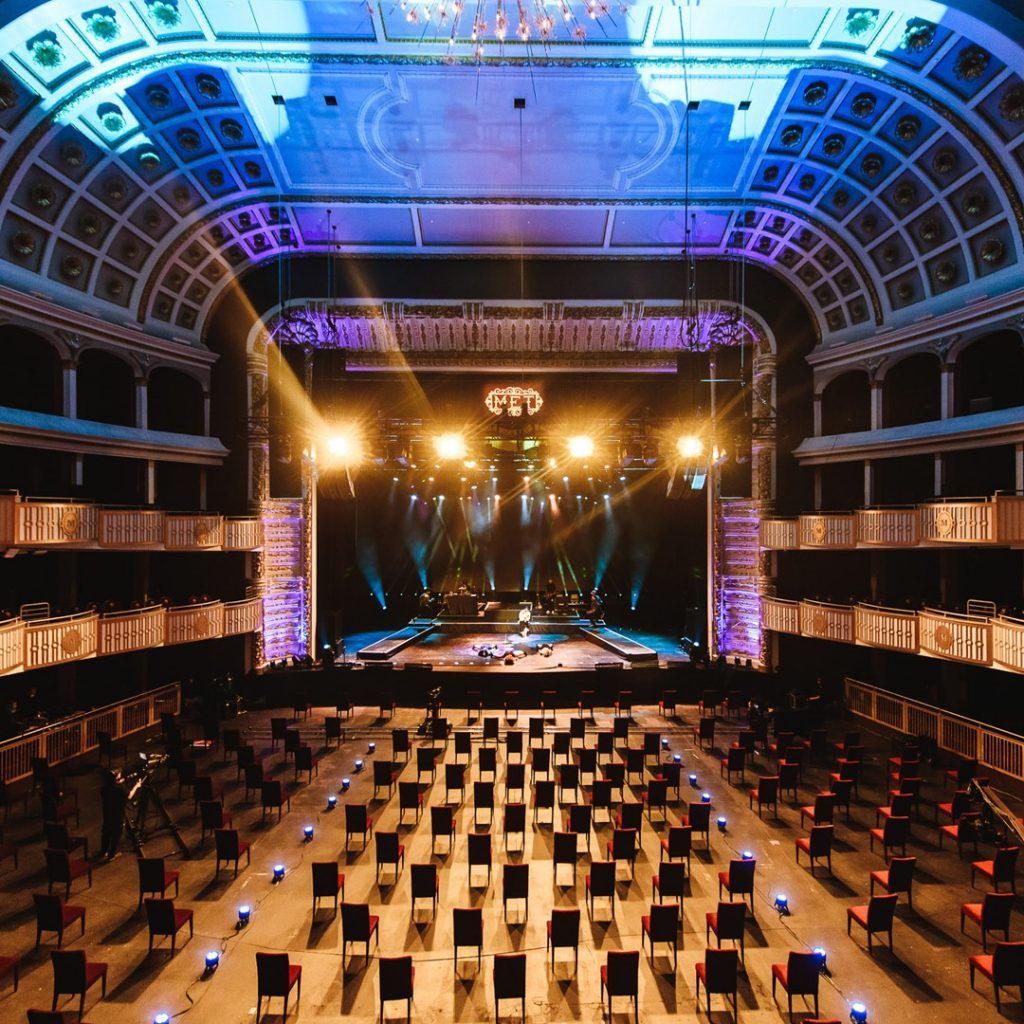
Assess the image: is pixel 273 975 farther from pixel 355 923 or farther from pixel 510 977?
pixel 510 977

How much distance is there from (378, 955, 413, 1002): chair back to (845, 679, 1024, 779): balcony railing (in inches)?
443

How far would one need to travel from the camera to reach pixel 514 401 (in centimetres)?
1931

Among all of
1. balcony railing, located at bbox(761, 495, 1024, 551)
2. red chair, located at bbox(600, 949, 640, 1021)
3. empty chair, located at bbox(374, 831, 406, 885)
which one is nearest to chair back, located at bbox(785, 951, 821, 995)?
red chair, located at bbox(600, 949, 640, 1021)

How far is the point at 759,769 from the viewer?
12719 mm

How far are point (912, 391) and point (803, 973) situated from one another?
51.9 feet

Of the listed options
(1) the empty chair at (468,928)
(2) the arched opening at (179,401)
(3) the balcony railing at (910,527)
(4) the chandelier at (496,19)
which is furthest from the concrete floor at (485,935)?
(4) the chandelier at (496,19)

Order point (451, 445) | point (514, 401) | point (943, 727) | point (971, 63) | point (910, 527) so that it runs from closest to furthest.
Result: 1. point (971, 63)
2. point (943, 727)
3. point (910, 527)
4. point (451, 445)
5. point (514, 401)

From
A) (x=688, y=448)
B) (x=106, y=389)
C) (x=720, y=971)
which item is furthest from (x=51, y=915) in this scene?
(x=688, y=448)

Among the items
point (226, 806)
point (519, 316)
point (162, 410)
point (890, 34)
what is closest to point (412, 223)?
A: point (519, 316)

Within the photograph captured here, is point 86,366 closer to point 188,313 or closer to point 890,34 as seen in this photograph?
point 188,313

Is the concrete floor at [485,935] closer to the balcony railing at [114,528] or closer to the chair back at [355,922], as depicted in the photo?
the chair back at [355,922]

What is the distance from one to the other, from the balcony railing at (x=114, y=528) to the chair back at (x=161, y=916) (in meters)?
8.01

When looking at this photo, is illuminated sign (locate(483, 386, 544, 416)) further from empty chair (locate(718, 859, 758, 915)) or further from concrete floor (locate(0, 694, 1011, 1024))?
A: empty chair (locate(718, 859, 758, 915))

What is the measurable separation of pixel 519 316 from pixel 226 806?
1414 centimetres
